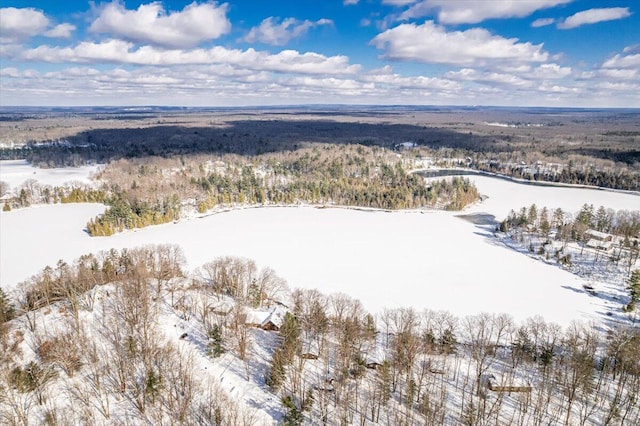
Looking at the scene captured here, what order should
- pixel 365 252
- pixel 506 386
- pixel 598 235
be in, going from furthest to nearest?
pixel 598 235
pixel 365 252
pixel 506 386

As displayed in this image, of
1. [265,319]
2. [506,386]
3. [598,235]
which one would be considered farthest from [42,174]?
[598,235]

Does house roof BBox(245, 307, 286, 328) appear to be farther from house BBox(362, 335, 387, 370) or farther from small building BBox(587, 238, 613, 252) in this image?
small building BBox(587, 238, 613, 252)

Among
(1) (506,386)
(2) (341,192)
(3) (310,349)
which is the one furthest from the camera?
(2) (341,192)

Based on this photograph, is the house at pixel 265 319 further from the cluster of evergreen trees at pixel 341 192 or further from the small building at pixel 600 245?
the cluster of evergreen trees at pixel 341 192

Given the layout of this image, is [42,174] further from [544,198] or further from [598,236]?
[544,198]

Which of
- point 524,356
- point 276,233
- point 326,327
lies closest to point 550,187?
point 276,233

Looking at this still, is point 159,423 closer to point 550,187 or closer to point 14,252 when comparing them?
point 14,252
